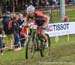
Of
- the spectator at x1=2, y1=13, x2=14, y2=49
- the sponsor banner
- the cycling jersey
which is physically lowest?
the sponsor banner

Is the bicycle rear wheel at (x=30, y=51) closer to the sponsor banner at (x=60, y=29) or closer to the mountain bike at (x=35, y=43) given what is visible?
the mountain bike at (x=35, y=43)

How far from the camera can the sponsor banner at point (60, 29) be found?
22359 millimetres

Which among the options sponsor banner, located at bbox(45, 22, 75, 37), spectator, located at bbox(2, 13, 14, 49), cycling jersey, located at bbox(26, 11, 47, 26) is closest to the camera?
cycling jersey, located at bbox(26, 11, 47, 26)

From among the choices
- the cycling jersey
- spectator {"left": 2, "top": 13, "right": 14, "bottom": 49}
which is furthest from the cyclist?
spectator {"left": 2, "top": 13, "right": 14, "bottom": 49}

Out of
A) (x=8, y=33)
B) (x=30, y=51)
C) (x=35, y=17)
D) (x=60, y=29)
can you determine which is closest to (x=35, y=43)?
(x=30, y=51)

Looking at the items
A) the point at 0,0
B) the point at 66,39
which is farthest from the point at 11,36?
the point at 0,0

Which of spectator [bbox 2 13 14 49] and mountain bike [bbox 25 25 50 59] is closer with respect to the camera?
mountain bike [bbox 25 25 50 59]

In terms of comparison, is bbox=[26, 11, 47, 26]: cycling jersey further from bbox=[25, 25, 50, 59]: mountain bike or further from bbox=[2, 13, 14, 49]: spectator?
bbox=[2, 13, 14, 49]: spectator

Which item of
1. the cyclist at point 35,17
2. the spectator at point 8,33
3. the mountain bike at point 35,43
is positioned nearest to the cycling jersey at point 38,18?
the cyclist at point 35,17

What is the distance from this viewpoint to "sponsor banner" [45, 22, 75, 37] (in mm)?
22359

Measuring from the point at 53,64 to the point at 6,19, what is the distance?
6.86m

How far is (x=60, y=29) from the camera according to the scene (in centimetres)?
2286

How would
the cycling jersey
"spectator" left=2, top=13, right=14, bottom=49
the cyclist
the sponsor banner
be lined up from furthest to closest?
the sponsor banner → "spectator" left=2, top=13, right=14, bottom=49 → the cycling jersey → the cyclist

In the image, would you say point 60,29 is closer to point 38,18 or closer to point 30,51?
point 30,51
